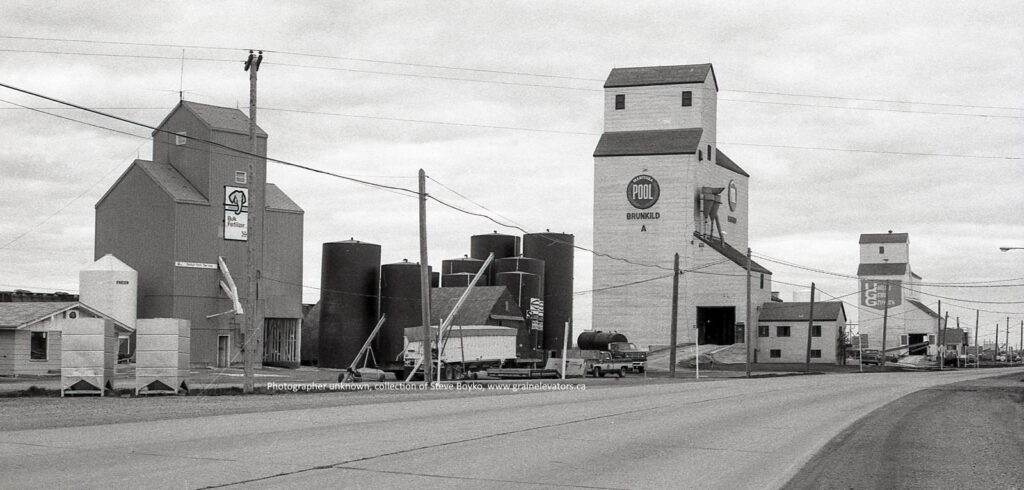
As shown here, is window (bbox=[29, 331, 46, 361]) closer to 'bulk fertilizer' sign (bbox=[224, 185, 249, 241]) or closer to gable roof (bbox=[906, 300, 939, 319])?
'bulk fertilizer' sign (bbox=[224, 185, 249, 241])

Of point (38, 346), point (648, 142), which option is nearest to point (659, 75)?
point (648, 142)

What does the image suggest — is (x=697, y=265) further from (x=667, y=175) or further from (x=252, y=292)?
(x=252, y=292)

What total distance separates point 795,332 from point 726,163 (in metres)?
19.3

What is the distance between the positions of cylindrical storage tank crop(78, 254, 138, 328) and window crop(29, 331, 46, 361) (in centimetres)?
1052

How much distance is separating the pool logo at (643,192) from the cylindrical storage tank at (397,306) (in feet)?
106

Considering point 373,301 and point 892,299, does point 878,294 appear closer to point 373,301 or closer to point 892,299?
point 892,299

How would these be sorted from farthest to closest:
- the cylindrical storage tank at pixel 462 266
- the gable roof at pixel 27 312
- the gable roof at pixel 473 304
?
1. the cylindrical storage tank at pixel 462 266
2. the gable roof at pixel 473 304
3. the gable roof at pixel 27 312

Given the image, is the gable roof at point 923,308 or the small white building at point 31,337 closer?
the small white building at point 31,337

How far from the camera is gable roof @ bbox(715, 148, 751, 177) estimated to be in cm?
10562

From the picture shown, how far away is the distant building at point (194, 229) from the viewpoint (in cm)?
6469

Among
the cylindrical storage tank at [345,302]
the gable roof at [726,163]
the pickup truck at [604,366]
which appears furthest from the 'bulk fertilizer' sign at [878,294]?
the cylindrical storage tank at [345,302]

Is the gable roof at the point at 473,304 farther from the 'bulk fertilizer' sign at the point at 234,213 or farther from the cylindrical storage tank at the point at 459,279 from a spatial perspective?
the 'bulk fertilizer' sign at the point at 234,213

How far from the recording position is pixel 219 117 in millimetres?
67625

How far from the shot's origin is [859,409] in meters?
28.5
